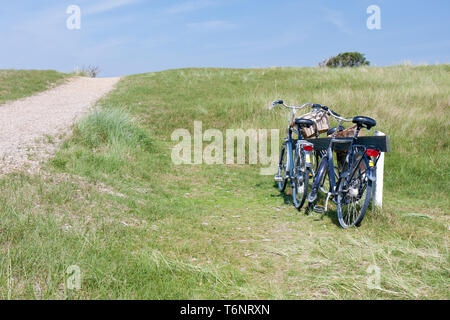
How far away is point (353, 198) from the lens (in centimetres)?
516

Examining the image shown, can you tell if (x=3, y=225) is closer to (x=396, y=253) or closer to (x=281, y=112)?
(x=396, y=253)

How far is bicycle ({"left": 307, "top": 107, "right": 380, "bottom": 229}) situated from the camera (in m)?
4.68

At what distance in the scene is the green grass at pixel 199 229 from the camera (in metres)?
3.35

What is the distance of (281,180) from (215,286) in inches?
161

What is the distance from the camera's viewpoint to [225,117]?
13.5 meters

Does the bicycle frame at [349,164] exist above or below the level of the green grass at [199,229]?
above

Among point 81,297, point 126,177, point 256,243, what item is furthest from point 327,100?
point 81,297

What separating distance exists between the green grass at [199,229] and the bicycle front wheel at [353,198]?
0.64ft

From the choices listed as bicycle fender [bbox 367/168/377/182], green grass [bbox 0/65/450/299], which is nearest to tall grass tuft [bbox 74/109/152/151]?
green grass [bbox 0/65/450/299]

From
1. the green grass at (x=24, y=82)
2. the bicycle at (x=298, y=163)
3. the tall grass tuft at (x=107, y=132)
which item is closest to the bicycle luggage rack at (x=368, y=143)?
the bicycle at (x=298, y=163)

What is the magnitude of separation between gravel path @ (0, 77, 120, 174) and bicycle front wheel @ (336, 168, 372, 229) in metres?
4.91

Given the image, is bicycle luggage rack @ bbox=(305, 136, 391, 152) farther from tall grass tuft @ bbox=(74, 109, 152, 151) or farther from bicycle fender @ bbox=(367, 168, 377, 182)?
tall grass tuft @ bbox=(74, 109, 152, 151)

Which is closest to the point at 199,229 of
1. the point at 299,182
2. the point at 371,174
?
the point at 299,182

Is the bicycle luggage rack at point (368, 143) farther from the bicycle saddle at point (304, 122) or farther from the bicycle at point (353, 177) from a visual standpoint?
the bicycle saddle at point (304, 122)
